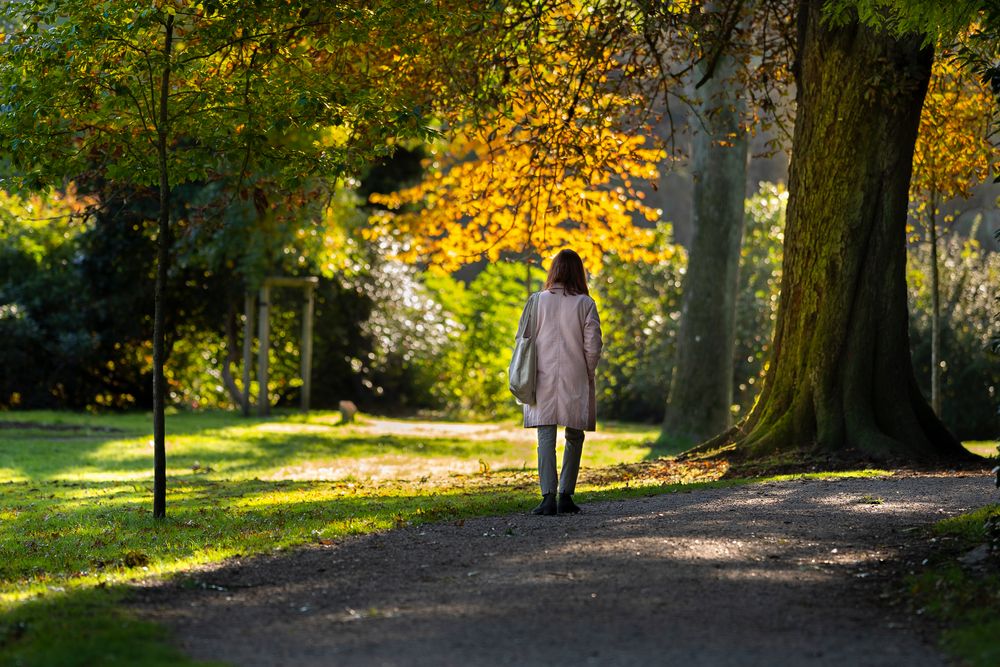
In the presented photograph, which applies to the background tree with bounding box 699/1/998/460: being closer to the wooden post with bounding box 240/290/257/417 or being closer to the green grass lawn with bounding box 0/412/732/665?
the green grass lawn with bounding box 0/412/732/665

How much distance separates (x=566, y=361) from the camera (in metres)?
9.70

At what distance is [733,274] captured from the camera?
62.5 feet

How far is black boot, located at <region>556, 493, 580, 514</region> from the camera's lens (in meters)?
9.86

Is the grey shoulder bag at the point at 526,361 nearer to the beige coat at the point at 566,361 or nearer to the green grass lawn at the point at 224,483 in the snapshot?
the beige coat at the point at 566,361

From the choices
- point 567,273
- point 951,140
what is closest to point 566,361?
point 567,273

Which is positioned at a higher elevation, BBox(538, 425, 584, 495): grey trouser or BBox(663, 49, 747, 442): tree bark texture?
BBox(663, 49, 747, 442): tree bark texture

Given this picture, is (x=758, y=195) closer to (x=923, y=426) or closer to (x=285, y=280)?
(x=285, y=280)

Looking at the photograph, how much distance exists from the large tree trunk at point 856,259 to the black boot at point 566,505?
432 centimetres

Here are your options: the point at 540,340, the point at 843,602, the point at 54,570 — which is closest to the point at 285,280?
the point at 540,340

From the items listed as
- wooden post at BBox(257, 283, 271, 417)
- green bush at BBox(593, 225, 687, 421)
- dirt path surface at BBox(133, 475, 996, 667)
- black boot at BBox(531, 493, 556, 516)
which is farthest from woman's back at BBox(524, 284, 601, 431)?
green bush at BBox(593, 225, 687, 421)

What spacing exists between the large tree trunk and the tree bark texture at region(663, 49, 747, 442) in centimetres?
493

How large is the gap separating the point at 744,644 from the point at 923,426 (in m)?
8.74

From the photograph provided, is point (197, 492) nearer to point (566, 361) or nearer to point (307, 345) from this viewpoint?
point (566, 361)

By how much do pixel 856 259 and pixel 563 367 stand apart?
490 cm
